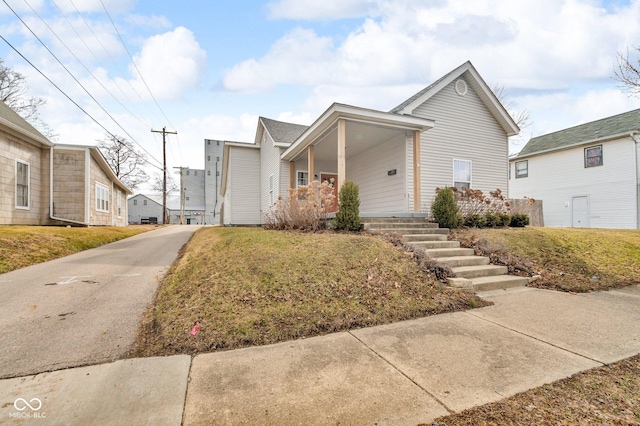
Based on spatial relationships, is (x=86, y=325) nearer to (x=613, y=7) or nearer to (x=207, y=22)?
(x=207, y=22)

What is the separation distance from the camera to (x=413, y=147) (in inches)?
372

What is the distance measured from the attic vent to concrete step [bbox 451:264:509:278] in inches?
321

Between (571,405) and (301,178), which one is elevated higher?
(301,178)

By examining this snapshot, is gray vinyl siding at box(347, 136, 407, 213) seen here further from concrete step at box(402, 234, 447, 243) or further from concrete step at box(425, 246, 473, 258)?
concrete step at box(425, 246, 473, 258)

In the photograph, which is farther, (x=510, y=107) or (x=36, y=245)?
(x=510, y=107)

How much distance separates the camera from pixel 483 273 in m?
5.39

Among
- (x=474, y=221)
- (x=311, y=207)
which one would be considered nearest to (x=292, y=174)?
(x=311, y=207)

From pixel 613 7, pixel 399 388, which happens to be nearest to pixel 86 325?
pixel 399 388

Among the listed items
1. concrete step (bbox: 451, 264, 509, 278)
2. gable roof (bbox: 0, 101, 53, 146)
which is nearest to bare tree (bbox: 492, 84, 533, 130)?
concrete step (bbox: 451, 264, 509, 278)

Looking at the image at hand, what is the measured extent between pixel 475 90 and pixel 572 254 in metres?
7.50

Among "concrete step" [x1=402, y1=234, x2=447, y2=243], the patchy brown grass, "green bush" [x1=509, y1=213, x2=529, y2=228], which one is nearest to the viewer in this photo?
the patchy brown grass

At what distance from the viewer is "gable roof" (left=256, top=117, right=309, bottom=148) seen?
12172 millimetres

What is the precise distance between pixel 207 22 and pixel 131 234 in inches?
412

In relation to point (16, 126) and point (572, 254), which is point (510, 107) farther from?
point (16, 126)
